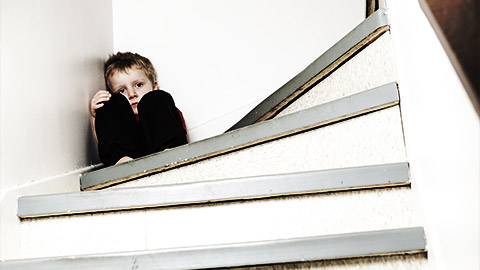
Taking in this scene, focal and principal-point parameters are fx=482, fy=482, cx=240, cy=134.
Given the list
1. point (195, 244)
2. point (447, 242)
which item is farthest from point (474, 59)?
point (195, 244)

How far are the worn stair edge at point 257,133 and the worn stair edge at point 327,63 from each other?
Result: 0.49ft

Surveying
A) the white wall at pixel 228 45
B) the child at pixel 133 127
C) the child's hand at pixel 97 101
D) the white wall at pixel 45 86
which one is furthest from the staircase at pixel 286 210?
the white wall at pixel 228 45

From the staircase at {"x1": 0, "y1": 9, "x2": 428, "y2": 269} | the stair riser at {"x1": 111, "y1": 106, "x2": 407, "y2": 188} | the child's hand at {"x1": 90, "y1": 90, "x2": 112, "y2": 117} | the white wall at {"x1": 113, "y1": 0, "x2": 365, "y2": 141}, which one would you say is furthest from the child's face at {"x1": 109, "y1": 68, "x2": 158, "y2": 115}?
the staircase at {"x1": 0, "y1": 9, "x2": 428, "y2": 269}

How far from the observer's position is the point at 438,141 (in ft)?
2.28

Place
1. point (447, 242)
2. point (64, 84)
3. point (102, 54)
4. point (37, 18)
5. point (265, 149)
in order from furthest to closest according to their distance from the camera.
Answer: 1. point (102, 54)
2. point (64, 84)
3. point (37, 18)
4. point (265, 149)
5. point (447, 242)

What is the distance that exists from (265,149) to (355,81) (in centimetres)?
27

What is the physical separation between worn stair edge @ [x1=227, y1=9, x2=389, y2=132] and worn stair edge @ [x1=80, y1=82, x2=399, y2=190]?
15 centimetres

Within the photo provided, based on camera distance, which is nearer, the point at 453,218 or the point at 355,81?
the point at 453,218

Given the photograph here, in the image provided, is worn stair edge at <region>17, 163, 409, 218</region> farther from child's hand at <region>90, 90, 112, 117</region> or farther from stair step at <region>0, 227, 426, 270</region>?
child's hand at <region>90, 90, 112, 117</region>

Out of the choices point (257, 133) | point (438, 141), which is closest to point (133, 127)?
point (257, 133)

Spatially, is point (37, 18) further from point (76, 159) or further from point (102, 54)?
point (102, 54)

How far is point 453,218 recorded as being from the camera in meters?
0.65

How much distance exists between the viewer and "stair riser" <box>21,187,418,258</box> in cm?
91

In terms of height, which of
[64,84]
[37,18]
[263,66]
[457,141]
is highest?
[263,66]
